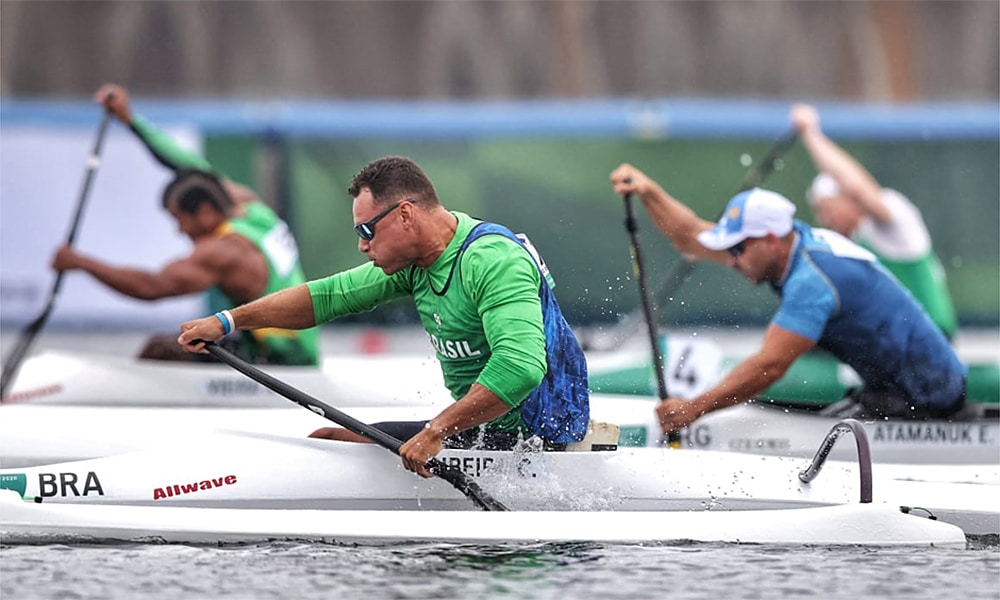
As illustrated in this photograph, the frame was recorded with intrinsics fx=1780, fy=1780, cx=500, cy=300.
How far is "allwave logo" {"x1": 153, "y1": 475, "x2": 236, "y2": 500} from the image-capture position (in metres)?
7.33

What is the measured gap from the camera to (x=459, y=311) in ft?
23.1

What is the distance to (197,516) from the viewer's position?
275 inches

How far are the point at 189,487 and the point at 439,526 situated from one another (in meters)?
1.12

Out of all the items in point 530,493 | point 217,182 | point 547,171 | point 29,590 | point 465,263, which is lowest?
point 29,590

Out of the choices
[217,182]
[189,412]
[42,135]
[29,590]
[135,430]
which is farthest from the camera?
[42,135]

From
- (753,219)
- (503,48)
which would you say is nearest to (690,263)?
(753,219)

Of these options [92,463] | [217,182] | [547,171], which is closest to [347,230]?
[547,171]

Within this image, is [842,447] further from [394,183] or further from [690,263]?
[394,183]

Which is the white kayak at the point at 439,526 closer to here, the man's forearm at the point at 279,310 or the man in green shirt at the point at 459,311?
the man in green shirt at the point at 459,311

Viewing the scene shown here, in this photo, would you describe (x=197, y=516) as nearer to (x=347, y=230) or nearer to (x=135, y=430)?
(x=135, y=430)

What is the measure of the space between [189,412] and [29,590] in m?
3.26

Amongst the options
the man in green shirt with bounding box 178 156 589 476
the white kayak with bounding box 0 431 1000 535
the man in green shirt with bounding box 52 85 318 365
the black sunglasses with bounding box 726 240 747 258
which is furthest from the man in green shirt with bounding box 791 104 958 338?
the man in green shirt with bounding box 178 156 589 476

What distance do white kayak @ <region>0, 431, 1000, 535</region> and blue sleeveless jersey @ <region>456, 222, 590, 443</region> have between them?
0.12 m

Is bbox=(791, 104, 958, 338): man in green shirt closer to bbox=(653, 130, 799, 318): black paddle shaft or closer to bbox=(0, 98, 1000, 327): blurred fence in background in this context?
bbox=(653, 130, 799, 318): black paddle shaft
